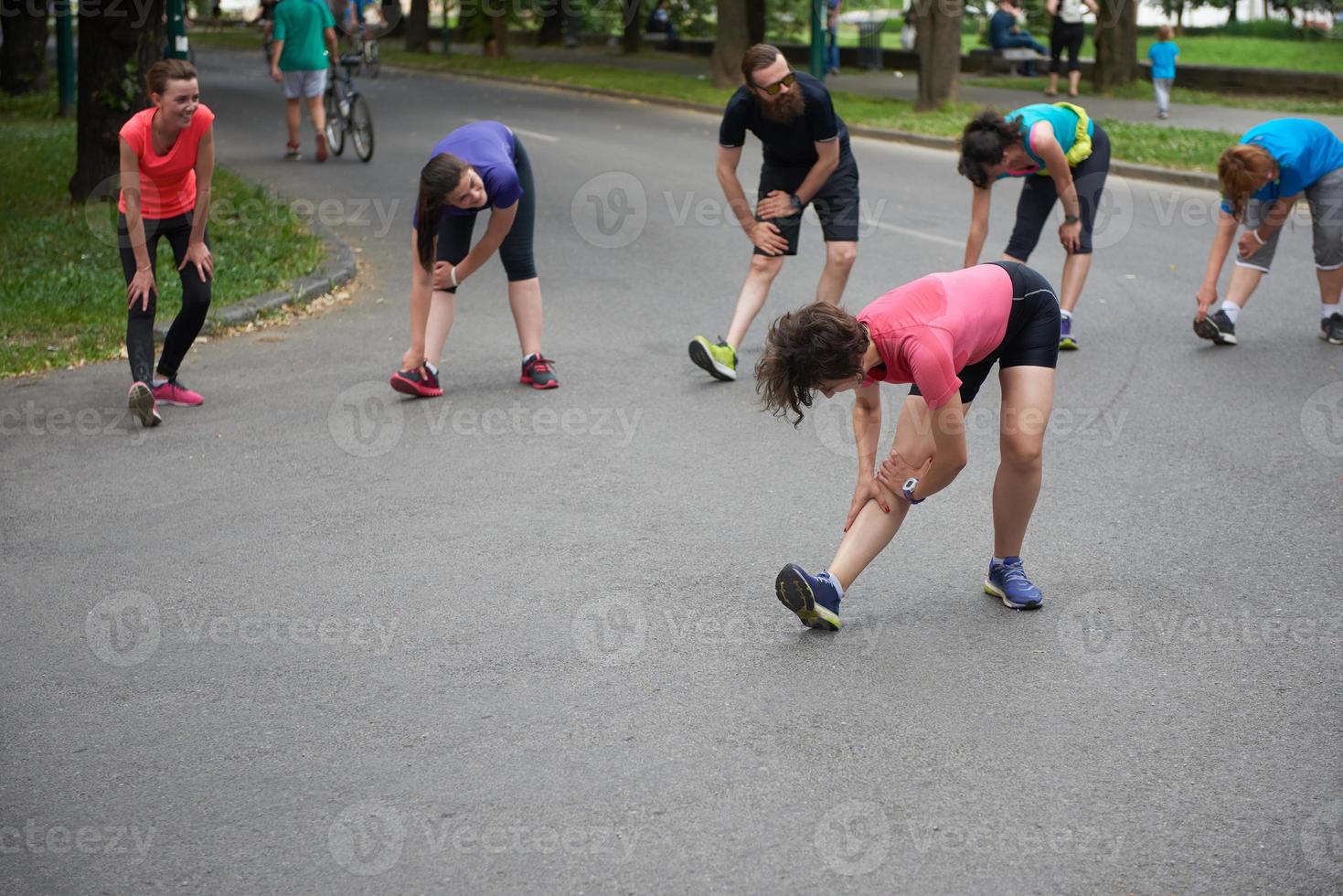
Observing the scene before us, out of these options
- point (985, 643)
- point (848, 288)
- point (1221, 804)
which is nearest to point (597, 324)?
point (848, 288)

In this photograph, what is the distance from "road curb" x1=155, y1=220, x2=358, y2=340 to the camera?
32.3 feet

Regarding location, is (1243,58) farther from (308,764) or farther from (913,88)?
(308,764)

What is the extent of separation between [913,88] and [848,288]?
57.0 ft

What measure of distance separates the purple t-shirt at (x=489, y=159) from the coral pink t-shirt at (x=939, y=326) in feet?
10.4

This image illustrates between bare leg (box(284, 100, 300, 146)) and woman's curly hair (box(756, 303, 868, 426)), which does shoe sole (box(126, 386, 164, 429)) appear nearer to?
woman's curly hair (box(756, 303, 868, 426))

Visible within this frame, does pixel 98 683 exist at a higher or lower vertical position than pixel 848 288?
lower

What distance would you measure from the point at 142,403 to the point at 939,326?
4.66 metres

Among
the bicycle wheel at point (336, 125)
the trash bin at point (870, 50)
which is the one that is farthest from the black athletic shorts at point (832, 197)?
the trash bin at point (870, 50)

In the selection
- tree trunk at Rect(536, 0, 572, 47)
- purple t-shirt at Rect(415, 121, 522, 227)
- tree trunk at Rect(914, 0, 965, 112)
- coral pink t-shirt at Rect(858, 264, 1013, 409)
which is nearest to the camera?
coral pink t-shirt at Rect(858, 264, 1013, 409)

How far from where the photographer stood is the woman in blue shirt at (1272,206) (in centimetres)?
795

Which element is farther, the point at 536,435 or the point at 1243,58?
the point at 1243,58

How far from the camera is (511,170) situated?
737 cm

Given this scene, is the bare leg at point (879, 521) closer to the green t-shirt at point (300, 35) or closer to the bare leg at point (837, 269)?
the bare leg at point (837, 269)

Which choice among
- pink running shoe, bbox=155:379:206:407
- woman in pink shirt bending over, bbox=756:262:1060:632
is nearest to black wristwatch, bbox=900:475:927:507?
woman in pink shirt bending over, bbox=756:262:1060:632
